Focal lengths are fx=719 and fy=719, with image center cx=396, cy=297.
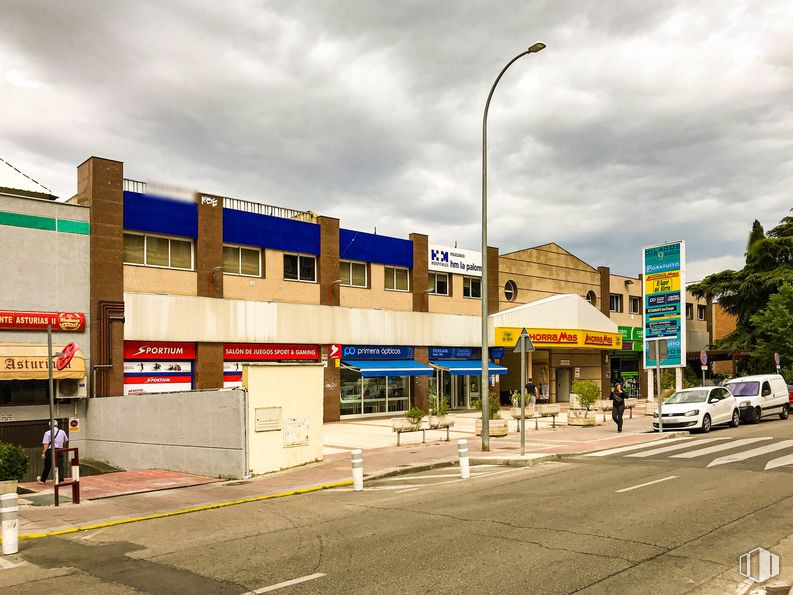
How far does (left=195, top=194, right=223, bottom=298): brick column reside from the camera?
28531 millimetres

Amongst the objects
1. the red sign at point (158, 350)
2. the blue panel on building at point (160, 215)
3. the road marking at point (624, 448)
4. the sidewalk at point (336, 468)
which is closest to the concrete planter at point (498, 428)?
the sidewalk at point (336, 468)

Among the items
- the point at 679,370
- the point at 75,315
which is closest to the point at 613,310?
the point at 679,370

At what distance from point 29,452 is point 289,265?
12.8m

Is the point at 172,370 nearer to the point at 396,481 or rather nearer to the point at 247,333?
the point at 247,333

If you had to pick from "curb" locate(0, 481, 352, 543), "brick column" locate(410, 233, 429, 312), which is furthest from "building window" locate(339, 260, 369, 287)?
"curb" locate(0, 481, 352, 543)

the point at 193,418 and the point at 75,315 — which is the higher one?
the point at 75,315

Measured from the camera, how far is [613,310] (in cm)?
5222

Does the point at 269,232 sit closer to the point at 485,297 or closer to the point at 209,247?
the point at 209,247

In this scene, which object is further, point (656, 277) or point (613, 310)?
point (613, 310)

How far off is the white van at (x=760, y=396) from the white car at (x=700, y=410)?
114cm

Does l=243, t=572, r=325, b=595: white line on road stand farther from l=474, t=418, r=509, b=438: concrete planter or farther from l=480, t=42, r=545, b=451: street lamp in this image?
l=474, t=418, r=509, b=438: concrete planter

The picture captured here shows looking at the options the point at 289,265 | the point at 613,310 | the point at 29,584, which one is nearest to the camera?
the point at 29,584

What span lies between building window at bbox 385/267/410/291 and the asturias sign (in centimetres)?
169

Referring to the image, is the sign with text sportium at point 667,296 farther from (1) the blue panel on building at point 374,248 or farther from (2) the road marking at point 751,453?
(2) the road marking at point 751,453
